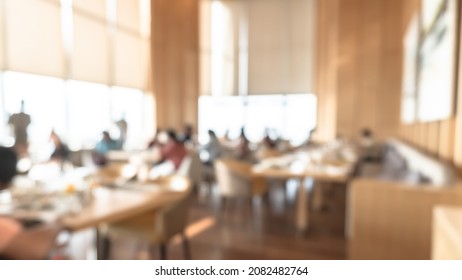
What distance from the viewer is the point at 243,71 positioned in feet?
4.54

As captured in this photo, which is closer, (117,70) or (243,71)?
(117,70)

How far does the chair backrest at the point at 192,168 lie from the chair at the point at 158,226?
1.39 metres

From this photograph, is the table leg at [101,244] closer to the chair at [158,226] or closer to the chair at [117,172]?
the chair at [158,226]

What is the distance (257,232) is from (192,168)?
4.22 ft

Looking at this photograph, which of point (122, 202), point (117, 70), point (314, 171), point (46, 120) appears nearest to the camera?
point (46, 120)

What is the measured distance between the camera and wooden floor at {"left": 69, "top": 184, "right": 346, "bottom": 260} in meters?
2.41

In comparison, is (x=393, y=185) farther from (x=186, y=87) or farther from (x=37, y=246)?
(x=37, y=246)

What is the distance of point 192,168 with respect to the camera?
396 centimetres

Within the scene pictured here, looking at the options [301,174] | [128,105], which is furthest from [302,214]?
[128,105]

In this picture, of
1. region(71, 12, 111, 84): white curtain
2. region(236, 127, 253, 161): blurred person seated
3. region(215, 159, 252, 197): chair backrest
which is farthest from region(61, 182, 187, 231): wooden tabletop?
region(236, 127, 253, 161): blurred person seated

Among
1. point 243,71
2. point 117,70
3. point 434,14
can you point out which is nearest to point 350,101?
→ point 434,14

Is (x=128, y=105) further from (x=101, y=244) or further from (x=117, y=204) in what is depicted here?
(x=101, y=244)

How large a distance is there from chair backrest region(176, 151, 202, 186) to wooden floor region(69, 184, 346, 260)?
1.14 feet
